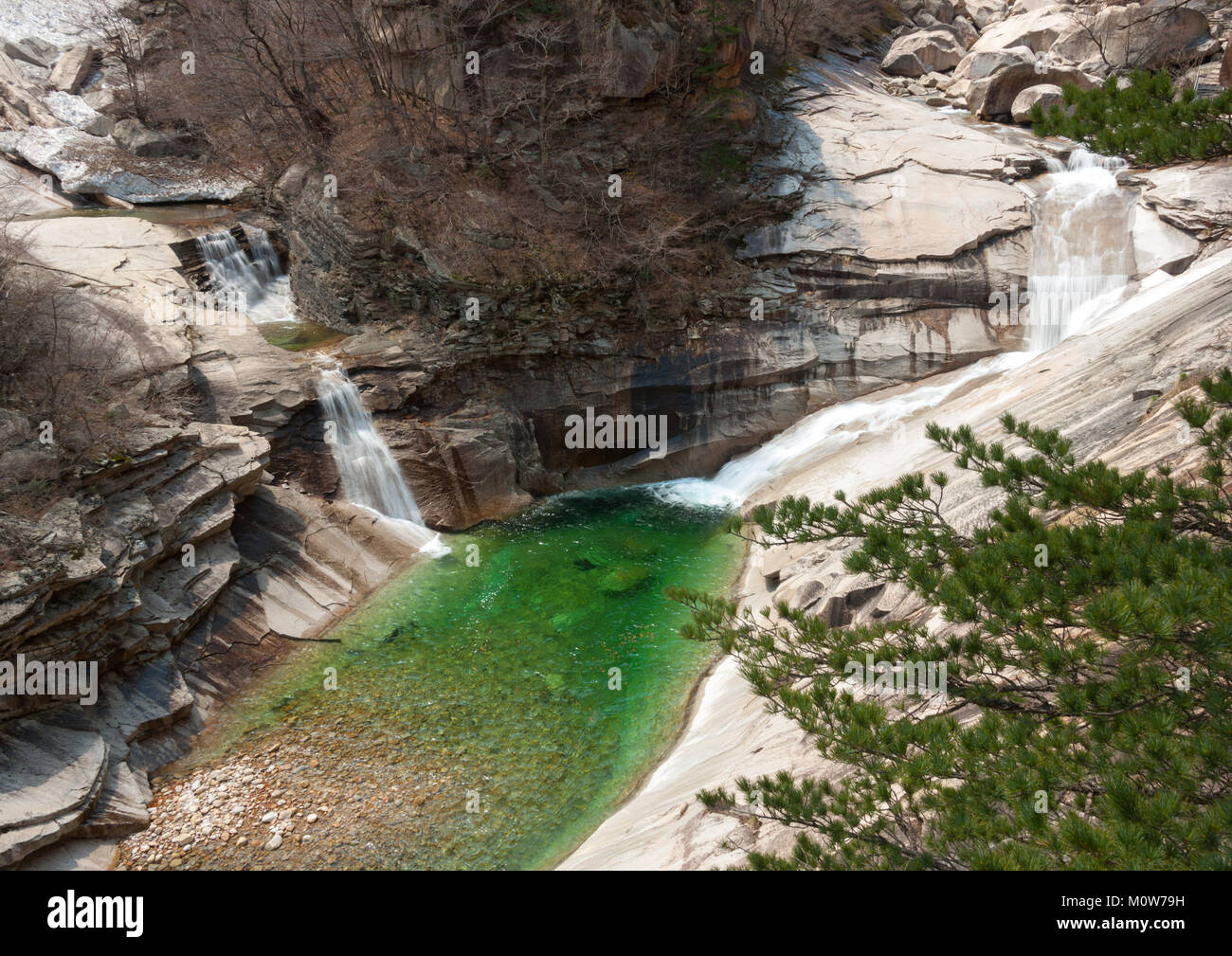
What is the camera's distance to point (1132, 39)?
22984 mm

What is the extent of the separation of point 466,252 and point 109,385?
7667 millimetres

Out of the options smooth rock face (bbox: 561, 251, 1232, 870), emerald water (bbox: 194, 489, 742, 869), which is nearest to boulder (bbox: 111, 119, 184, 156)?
emerald water (bbox: 194, 489, 742, 869)

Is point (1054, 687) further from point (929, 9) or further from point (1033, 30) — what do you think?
point (929, 9)

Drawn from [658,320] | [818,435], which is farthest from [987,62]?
[818,435]

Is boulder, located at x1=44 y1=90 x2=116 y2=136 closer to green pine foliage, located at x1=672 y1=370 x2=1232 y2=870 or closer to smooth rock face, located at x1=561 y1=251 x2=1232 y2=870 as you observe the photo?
smooth rock face, located at x1=561 y1=251 x2=1232 y2=870

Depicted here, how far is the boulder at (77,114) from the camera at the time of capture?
24.9 metres

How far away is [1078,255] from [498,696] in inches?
639

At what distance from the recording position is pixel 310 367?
16.2 meters

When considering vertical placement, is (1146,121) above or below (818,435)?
above

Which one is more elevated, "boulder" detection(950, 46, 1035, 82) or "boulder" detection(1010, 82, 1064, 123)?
"boulder" detection(950, 46, 1035, 82)

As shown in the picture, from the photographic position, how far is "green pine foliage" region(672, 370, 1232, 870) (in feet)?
14.1

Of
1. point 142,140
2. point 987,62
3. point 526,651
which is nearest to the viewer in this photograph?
point 526,651

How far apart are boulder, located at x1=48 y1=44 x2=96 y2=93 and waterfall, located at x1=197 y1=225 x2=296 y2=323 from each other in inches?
474

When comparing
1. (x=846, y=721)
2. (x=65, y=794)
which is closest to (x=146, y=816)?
(x=65, y=794)
